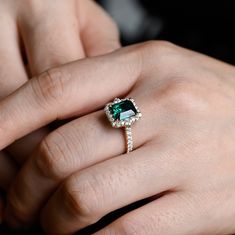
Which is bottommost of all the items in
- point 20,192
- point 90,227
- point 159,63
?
point 90,227

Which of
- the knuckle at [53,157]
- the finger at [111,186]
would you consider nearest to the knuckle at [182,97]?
the finger at [111,186]

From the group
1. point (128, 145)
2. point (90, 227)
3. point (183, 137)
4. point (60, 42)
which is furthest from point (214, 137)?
point (60, 42)

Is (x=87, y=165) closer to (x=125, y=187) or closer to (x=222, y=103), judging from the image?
(x=125, y=187)

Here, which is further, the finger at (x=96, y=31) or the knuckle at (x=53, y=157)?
the finger at (x=96, y=31)

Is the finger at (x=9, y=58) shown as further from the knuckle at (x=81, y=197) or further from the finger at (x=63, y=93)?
the knuckle at (x=81, y=197)

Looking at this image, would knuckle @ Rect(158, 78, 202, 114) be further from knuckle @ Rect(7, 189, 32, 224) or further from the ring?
knuckle @ Rect(7, 189, 32, 224)

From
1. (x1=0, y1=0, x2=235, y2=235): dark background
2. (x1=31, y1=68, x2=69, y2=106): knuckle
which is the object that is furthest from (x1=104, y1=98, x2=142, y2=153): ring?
(x1=0, y1=0, x2=235, y2=235): dark background
